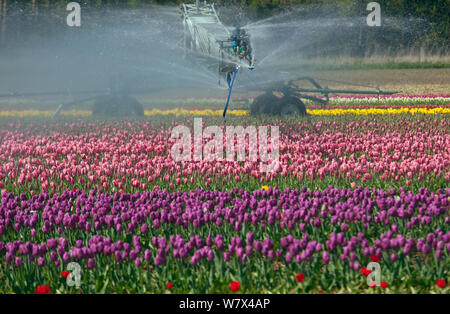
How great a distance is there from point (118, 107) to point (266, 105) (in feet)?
16.6

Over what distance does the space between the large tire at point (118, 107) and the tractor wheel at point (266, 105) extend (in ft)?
13.0

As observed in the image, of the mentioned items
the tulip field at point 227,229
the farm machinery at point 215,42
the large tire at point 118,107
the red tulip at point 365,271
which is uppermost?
the farm machinery at point 215,42

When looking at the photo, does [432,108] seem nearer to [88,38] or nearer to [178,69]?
[178,69]

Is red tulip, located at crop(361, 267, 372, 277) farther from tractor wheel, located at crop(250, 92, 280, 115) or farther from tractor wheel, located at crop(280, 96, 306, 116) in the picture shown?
tractor wheel, located at crop(250, 92, 280, 115)

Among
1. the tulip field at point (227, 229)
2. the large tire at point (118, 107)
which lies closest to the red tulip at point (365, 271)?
the tulip field at point (227, 229)

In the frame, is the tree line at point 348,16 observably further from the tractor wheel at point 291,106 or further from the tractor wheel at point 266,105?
the tractor wheel at point 291,106

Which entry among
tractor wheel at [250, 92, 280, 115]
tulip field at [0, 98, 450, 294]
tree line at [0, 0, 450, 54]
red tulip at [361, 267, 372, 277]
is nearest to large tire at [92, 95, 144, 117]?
tractor wheel at [250, 92, 280, 115]

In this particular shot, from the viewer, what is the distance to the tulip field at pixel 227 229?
525 cm

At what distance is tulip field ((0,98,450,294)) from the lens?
5.25m

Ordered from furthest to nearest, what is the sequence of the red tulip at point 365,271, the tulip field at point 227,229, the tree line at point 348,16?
the tree line at point 348,16
the tulip field at point 227,229
the red tulip at point 365,271

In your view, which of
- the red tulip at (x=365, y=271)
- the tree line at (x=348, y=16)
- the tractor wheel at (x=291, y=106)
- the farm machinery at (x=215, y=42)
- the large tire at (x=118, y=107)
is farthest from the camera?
the tree line at (x=348, y=16)

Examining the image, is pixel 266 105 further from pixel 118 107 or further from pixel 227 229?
pixel 227 229

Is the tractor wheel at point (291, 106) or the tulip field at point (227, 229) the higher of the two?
the tulip field at point (227, 229)
